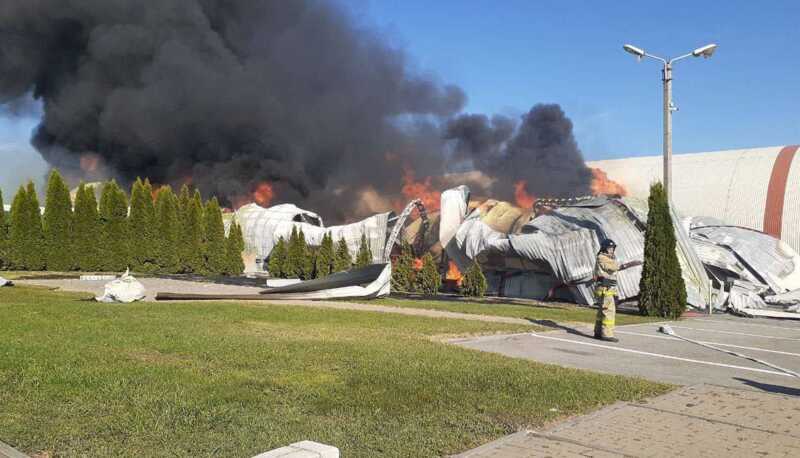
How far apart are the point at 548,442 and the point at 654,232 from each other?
38.0 ft

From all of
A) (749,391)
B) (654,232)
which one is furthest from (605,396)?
(654,232)

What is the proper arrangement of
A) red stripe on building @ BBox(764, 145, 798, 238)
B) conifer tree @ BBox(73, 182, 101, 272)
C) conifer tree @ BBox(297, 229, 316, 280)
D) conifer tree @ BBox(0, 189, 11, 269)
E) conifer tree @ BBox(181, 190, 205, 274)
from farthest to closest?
conifer tree @ BBox(181, 190, 205, 274)
conifer tree @ BBox(297, 229, 316, 280)
conifer tree @ BBox(73, 182, 101, 272)
conifer tree @ BBox(0, 189, 11, 269)
red stripe on building @ BBox(764, 145, 798, 238)

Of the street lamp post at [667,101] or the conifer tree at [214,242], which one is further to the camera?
the conifer tree at [214,242]

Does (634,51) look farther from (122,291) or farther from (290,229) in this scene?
(290,229)

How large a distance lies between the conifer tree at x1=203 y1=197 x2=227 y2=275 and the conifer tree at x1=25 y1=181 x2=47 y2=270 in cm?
732

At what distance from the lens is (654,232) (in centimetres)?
1449

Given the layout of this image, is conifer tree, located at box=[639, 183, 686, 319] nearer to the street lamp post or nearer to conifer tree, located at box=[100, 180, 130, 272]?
the street lamp post

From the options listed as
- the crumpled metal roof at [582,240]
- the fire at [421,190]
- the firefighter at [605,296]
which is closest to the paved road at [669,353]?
the firefighter at [605,296]

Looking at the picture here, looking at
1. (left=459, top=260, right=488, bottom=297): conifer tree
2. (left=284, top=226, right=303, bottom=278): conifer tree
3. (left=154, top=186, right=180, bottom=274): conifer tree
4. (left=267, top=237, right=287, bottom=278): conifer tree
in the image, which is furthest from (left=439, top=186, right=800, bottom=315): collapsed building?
(left=154, top=186, right=180, bottom=274): conifer tree

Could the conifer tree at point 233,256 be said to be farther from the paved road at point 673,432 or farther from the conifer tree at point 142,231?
the paved road at point 673,432

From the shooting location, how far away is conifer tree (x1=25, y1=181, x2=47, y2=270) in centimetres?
2952

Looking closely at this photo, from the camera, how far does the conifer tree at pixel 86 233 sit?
99.3 feet

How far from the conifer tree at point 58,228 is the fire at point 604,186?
2570 cm

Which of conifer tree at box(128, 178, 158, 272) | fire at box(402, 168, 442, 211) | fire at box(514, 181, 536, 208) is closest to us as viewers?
conifer tree at box(128, 178, 158, 272)
